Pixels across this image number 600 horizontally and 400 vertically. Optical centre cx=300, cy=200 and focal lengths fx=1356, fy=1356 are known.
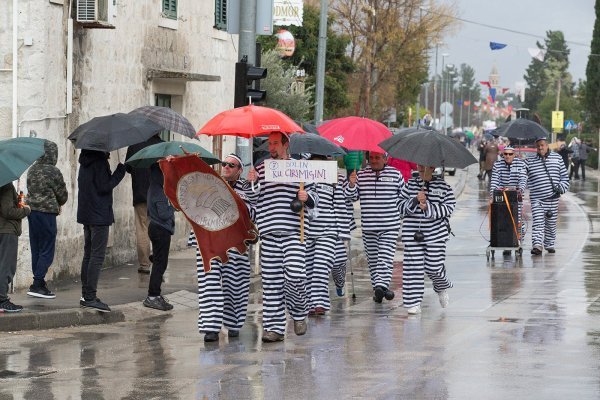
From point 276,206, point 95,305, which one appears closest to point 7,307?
point 95,305

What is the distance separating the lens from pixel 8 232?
44.3ft

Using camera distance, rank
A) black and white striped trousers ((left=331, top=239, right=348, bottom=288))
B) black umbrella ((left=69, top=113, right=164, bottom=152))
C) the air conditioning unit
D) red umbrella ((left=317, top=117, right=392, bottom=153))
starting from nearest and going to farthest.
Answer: black umbrella ((left=69, top=113, right=164, bottom=152))
red umbrella ((left=317, top=117, right=392, bottom=153))
black and white striped trousers ((left=331, top=239, right=348, bottom=288))
the air conditioning unit

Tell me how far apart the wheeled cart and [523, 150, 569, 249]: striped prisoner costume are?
0.61 metres

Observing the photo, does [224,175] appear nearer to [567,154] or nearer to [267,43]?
[267,43]

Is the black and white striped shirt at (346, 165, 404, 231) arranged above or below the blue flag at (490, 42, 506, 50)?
below

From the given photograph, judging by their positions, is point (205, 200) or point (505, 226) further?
point (505, 226)

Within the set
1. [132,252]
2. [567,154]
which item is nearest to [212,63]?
[132,252]

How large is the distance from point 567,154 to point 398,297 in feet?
112

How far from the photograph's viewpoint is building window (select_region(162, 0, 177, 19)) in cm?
Answer: 2056

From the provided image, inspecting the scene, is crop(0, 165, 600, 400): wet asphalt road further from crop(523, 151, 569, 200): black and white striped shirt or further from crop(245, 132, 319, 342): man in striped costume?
crop(523, 151, 569, 200): black and white striped shirt

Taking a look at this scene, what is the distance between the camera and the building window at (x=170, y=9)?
20562 millimetres

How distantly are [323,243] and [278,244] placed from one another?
5.89ft

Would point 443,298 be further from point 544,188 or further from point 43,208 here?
point 544,188

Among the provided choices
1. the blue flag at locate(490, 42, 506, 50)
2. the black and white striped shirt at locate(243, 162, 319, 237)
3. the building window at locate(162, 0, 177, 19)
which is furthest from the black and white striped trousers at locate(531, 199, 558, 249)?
Answer: the blue flag at locate(490, 42, 506, 50)
